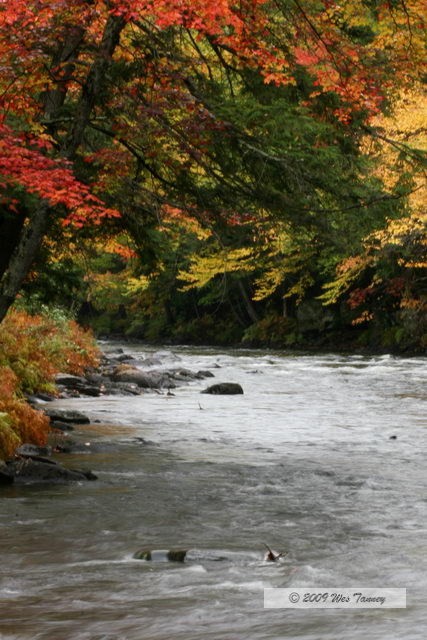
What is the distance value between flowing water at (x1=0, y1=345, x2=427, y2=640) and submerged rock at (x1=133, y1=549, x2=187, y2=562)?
0.07 meters

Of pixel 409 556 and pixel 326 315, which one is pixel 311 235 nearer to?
pixel 409 556

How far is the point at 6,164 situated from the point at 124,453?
4.01 meters

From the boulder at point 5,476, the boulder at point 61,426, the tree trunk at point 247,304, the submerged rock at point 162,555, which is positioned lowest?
the boulder at point 61,426

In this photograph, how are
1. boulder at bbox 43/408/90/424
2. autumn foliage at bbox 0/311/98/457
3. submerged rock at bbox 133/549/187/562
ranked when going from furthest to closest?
boulder at bbox 43/408/90/424 → autumn foliage at bbox 0/311/98/457 → submerged rock at bbox 133/549/187/562

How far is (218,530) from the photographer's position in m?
6.55

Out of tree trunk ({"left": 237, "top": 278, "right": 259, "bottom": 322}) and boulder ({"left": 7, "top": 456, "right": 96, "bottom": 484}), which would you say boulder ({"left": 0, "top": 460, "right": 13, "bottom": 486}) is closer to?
boulder ({"left": 7, "top": 456, "right": 96, "bottom": 484})

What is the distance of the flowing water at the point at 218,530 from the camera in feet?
15.0

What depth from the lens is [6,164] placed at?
745 cm

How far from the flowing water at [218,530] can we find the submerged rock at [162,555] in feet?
0.24

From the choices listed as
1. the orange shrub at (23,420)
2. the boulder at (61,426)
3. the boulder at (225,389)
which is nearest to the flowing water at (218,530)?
the boulder at (61,426)

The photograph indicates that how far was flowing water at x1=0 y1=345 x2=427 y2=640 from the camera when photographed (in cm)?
459

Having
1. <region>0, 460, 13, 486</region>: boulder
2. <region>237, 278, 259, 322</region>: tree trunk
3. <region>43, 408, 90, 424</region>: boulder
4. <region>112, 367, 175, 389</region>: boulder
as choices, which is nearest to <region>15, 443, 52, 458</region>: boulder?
<region>0, 460, 13, 486</region>: boulder

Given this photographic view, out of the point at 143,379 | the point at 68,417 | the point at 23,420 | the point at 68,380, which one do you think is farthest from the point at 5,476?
the point at 143,379

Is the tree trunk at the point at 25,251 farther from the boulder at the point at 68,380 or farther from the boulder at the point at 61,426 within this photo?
the boulder at the point at 68,380
